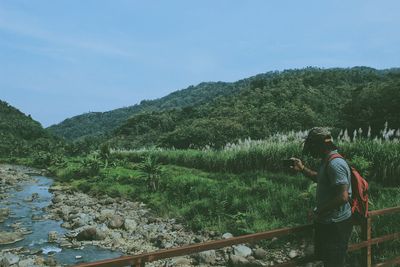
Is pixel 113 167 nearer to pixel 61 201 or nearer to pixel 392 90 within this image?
pixel 61 201

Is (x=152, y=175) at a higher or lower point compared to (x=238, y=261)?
higher

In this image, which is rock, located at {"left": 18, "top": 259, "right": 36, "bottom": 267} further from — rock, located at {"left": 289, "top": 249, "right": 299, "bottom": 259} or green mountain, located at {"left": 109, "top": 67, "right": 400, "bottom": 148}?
green mountain, located at {"left": 109, "top": 67, "right": 400, "bottom": 148}

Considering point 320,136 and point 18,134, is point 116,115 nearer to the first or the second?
point 18,134

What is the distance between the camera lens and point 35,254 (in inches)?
477

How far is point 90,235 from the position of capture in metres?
13.8

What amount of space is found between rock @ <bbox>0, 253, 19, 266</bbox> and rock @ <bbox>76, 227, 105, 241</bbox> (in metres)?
2.74

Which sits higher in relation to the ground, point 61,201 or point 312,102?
point 312,102

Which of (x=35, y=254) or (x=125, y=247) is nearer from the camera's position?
(x=35, y=254)

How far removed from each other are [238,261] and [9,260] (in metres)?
5.46

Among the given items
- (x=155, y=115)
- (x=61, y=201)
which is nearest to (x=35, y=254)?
(x=61, y=201)

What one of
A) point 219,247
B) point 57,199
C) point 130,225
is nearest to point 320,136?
point 219,247

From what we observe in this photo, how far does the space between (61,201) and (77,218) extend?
16.6ft

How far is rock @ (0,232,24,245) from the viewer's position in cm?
1351

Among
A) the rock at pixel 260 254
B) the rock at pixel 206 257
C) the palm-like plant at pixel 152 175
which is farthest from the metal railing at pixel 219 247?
the palm-like plant at pixel 152 175
